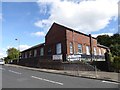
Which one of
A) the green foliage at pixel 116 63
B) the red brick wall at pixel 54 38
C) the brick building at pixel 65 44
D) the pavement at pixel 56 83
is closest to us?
the pavement at pixel 56 83

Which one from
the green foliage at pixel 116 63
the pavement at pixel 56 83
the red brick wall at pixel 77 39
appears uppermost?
the red brick wall at pixel 77 39

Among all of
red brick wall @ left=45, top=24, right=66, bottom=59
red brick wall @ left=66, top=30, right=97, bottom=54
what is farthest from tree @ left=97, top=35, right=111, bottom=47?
red brick wall @ left=45, top=24, right=66, bottom=59

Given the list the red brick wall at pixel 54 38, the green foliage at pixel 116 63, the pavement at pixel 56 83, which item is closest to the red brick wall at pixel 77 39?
the red brick wall at pixel 54 38

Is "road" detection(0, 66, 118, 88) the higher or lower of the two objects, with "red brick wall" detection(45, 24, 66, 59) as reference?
lower

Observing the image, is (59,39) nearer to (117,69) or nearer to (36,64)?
(36,64)

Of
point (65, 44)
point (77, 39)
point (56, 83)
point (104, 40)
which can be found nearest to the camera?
point (56, 83)

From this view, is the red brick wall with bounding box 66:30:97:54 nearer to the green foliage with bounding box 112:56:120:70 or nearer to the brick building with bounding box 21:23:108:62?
the brick building with bounding box 21:23:108:62

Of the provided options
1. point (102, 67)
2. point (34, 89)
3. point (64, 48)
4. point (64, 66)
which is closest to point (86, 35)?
point (64, 48)

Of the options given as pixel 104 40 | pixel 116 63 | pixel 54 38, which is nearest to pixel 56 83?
pixel 116 63

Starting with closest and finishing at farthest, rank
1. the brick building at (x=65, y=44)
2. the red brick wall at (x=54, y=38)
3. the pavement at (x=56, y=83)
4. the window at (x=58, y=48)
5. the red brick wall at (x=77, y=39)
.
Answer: the pavement at (x=56, y=83)
the brick building at (x=65, y=44)
the red brick wall at (x=77, y=39)
the red brick wall at (x=54, y=38)
the window at (x=58, y=48)

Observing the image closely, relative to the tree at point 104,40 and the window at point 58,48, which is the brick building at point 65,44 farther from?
the tree at point 104,40

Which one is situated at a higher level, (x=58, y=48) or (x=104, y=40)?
(x=104, y=40)

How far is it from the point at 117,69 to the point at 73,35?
1731 centimetres

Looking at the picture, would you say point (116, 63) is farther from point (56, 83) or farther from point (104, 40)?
point (104, 40)
